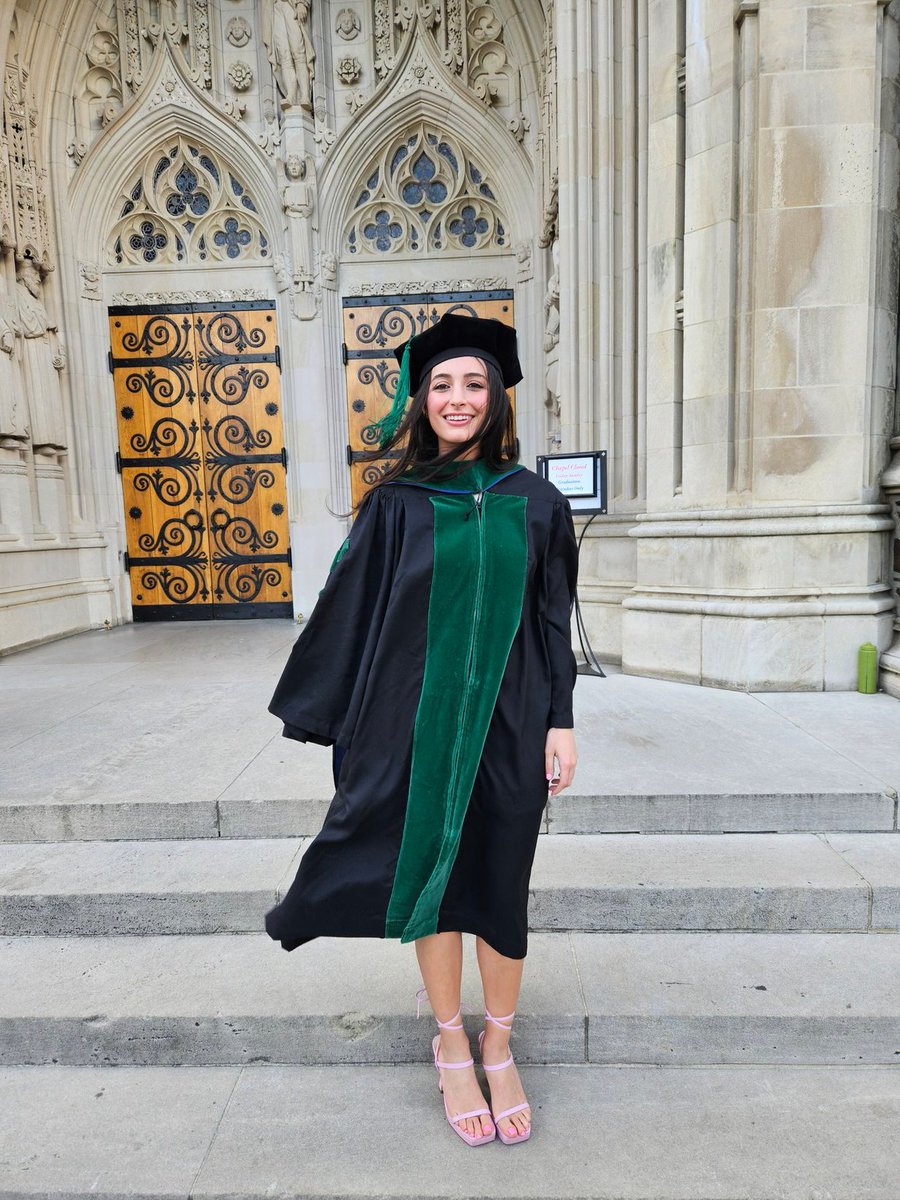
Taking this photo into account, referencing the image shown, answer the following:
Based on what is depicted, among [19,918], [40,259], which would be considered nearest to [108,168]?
[40,259]

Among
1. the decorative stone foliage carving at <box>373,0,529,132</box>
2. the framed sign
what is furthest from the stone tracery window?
the framed sign

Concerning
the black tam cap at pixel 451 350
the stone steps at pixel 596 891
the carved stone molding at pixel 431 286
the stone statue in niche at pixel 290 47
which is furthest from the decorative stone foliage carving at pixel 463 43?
the stone steps at pixel 596 891

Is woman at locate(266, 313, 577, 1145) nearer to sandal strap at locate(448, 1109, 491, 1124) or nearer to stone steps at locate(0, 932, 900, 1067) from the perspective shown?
sandal strap at locate(448, 1109, 491, 1124)

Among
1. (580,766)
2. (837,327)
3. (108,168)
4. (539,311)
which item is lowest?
(580,766)

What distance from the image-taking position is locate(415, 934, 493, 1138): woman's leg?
1.79 m

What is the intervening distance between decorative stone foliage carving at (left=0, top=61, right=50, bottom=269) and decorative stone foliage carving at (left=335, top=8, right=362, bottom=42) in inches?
123

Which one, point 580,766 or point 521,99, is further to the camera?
point 521,99

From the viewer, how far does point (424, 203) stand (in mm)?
7805

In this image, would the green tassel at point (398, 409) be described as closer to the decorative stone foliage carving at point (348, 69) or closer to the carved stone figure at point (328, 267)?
the carved stone figure at point (328, 267)

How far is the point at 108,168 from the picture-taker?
7695 millimetres

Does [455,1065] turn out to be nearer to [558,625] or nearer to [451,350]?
[558,625]

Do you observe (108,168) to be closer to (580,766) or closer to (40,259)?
(40,259)

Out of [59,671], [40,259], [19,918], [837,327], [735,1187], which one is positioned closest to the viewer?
[735,1187]

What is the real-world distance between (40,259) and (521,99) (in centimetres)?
507
